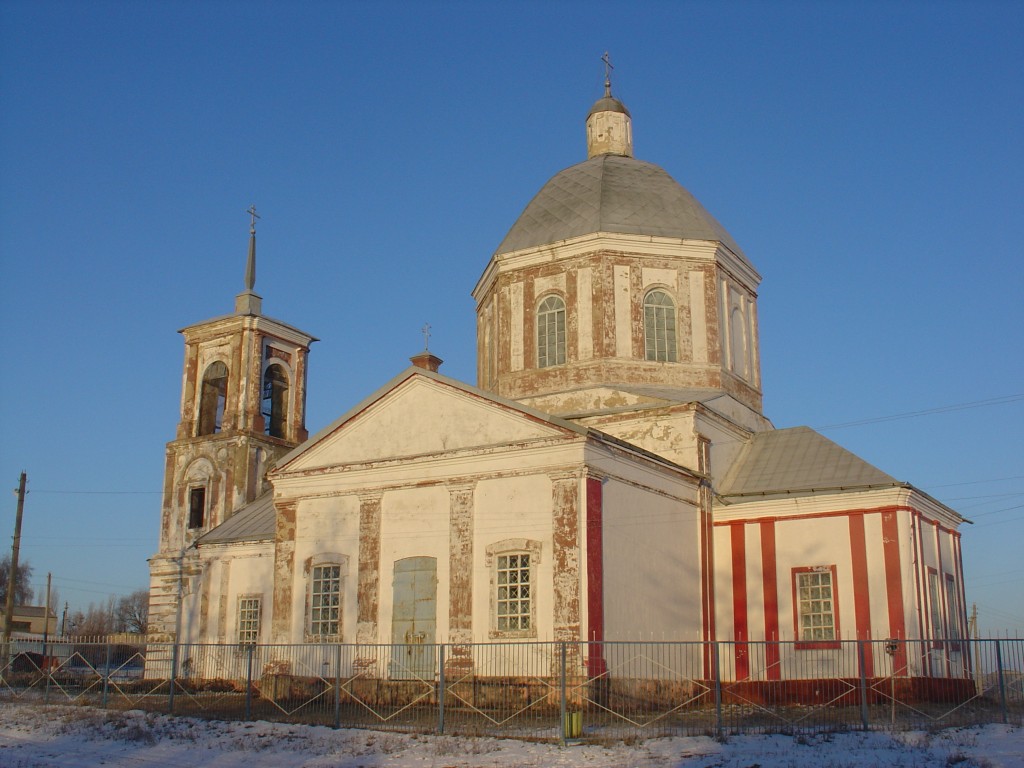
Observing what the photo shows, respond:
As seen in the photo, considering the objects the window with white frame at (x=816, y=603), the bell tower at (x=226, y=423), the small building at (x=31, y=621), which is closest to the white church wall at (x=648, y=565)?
the window with white frame at (x=816, y=603)

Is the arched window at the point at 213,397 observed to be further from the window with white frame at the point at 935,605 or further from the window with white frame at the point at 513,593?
the window with white frame at the point at 935,605

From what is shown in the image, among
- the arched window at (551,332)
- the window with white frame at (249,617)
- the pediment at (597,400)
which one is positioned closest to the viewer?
the pediment at (597,400)

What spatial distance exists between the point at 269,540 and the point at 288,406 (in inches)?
306

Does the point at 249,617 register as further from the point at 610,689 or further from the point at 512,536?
the point at 610,689

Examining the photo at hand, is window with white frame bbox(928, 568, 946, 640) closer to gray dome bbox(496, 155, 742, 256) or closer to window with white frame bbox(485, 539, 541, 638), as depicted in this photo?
window with white frame bbox(485, 539, 541, 638)

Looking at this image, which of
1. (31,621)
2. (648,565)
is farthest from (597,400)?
(31,621)

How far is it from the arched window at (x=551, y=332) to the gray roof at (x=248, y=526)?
9.00 meters

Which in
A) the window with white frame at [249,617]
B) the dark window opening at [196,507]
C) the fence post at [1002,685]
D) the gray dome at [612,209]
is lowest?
the fence post at [1002,685]

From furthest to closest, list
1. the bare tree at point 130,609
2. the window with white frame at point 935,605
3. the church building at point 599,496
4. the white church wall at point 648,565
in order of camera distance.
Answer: the bare tree at point 130,609 → the window with white frame at point 935,605 → the church building at point 599,496 → the white church wall at point 648,565

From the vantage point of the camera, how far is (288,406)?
35.4 metres

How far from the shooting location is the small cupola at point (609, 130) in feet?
103

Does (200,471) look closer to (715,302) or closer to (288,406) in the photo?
(288,406)

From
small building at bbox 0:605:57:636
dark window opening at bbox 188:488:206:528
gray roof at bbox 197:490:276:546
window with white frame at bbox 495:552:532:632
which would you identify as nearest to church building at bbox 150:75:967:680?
window with white frame at bbox 495:552:532:632

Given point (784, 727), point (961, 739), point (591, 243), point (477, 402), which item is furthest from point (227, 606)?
point (961, 739)
